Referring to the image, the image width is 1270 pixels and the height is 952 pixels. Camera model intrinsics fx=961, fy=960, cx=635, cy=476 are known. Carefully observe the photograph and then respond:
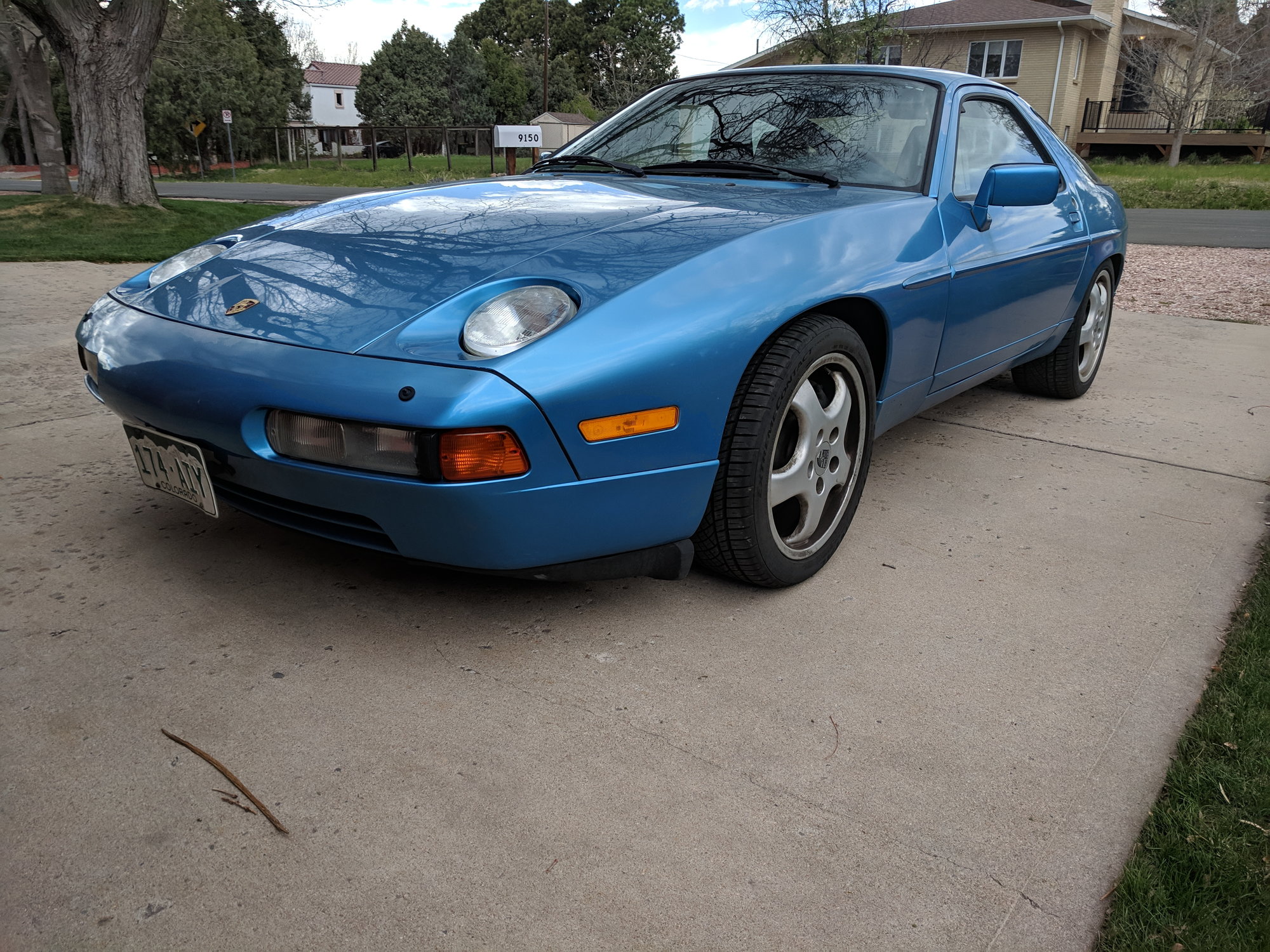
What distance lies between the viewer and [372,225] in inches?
99.5

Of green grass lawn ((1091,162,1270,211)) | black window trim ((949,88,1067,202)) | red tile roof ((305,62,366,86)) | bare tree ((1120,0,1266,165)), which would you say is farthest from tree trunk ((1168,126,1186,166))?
red tile roof ((305,62,366,86))

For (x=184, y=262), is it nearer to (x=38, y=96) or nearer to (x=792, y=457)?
(x=792, y=457)

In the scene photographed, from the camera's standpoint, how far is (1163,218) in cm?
1466

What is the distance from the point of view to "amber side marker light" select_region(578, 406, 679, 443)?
1.89 meters

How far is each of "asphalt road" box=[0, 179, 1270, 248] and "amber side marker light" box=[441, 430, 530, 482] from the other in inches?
200

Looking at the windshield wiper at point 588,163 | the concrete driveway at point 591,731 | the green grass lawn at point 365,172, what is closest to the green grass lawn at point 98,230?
the windshield wiper at point 588,163

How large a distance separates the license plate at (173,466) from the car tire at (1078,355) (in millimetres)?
3477

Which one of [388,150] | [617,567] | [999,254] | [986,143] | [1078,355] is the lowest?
[617,567]

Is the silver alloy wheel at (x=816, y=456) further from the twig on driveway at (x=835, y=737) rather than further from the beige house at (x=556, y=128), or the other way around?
the beige house at (x=556, y=128)

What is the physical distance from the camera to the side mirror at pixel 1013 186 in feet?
9.64

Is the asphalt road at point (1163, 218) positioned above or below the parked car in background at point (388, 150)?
below

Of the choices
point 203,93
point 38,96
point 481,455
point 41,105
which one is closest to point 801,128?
point 481,455

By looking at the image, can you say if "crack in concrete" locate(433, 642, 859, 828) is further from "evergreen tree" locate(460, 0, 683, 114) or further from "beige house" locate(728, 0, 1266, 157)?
"evergreen tree" locate(460, 0, 683, 114)

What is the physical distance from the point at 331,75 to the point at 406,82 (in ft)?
89.1
